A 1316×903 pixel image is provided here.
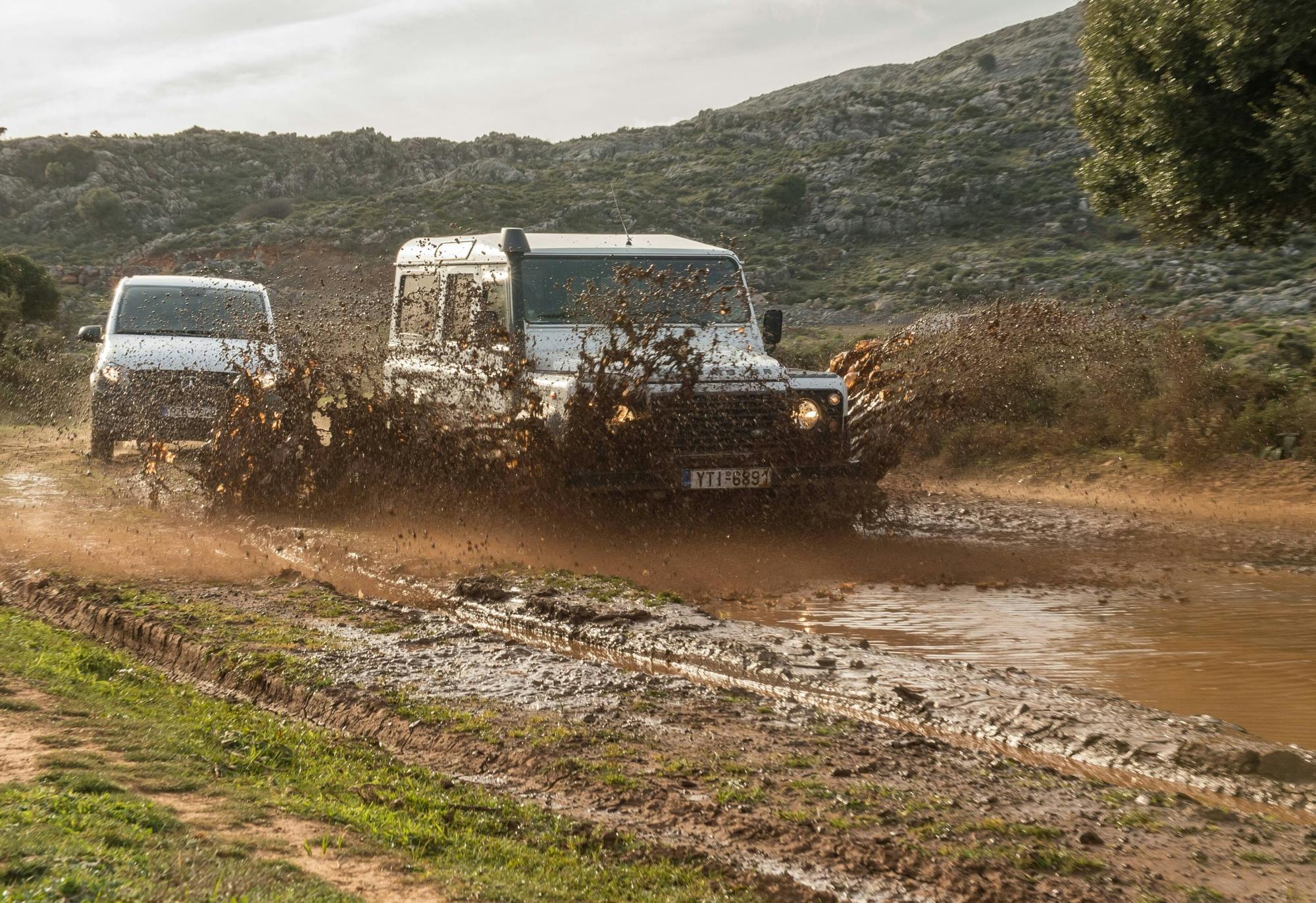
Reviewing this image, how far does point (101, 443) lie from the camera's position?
14.2m

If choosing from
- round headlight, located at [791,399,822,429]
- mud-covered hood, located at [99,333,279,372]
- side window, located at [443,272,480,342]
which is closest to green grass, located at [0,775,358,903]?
round headlight, located at [791,399,822,429]

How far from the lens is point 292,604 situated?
7125 mm

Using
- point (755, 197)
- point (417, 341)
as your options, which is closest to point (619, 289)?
point (417, 341)

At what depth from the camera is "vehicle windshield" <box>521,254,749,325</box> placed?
9266 mm

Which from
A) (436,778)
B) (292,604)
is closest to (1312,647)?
(436,778)

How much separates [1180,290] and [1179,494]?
26.6 m

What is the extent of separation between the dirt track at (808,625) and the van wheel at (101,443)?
60cm

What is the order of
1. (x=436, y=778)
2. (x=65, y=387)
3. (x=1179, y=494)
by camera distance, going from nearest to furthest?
1. (x=436, y=778)
2. (x=1179, y=494)
3. (x=65, y=387)

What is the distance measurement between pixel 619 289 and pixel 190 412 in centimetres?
583

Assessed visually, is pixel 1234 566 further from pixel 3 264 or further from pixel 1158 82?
pixel 3 264

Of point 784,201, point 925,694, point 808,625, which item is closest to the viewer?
point 925,694

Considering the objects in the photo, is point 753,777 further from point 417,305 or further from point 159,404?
point 159,404

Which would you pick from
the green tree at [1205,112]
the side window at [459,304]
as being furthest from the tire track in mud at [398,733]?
the green tree at [1205,112]

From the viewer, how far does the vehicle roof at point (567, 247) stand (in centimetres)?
970
